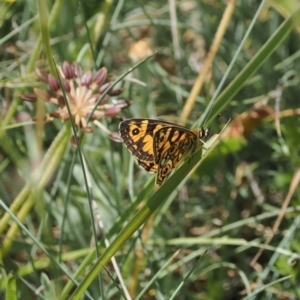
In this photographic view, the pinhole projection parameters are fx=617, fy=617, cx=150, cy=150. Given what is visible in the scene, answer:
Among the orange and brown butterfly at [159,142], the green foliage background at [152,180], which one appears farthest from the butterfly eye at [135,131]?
the green foliage background at [152,180]

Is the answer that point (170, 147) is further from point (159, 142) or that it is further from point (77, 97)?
point (77, 97)

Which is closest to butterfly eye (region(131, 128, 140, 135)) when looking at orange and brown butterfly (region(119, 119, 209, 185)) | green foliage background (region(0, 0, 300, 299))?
orange and brown butterfly (region(119, 119, 209, 185))

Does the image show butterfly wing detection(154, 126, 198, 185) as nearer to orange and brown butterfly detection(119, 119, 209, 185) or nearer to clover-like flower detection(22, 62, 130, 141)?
orange and brown butterfly detection(119, 119, 209, 185)

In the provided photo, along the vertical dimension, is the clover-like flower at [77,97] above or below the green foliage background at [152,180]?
above

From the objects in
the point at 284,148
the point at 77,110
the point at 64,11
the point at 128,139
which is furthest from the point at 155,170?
the point at 64,11

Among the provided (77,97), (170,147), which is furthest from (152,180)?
(77,97)

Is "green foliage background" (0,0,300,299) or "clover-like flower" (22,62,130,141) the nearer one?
"clover-like flower" (22,62,130,141)

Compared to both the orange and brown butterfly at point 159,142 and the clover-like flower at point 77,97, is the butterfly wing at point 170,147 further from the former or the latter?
the clover-like flower at point 77,97
